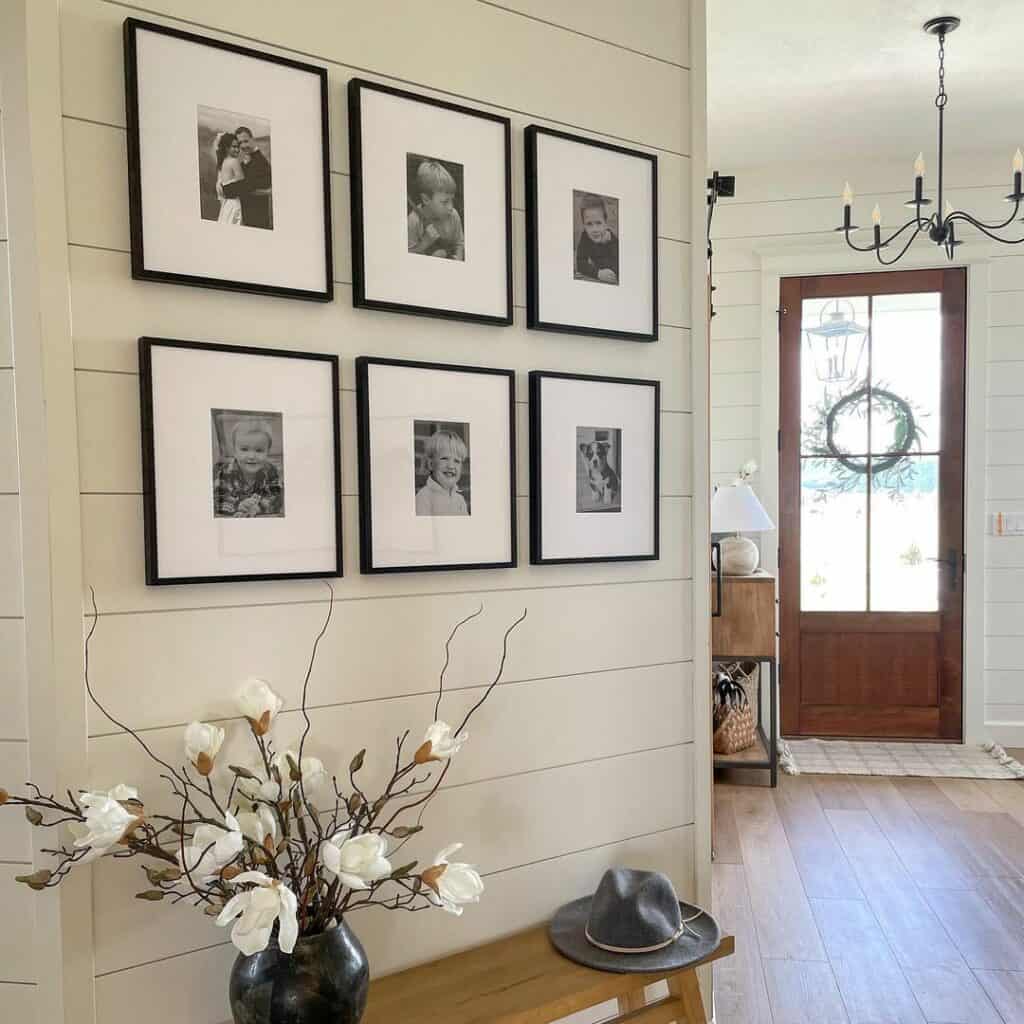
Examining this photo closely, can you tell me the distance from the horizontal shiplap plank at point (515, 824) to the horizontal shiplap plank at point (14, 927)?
95mm

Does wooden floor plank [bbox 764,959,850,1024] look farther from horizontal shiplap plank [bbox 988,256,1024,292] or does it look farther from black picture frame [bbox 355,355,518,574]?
horizontal shiplap plank [bbox 988,256,1024,292]

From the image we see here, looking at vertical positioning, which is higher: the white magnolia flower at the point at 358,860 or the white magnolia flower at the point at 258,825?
the white magnolia flower at the point at 258,825

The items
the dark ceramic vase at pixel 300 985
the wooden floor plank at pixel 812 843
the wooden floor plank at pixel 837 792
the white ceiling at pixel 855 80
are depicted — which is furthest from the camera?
the wooden floor plank at pixel 837 792

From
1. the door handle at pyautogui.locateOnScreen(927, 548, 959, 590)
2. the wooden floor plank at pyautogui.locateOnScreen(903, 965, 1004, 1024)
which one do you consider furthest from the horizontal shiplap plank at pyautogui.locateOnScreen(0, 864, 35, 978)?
the door handle at pyautogui.locateOnScreen(927, 548, 959, 590)

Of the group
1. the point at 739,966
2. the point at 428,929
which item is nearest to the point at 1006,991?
the point at 739,966

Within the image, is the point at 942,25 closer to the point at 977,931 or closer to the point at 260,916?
the point at 977,931

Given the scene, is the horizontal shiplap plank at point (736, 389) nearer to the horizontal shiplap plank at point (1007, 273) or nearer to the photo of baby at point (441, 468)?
the horizontal shiplap plank at point (1007, 273)

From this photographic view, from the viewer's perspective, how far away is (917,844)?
10.6 feet

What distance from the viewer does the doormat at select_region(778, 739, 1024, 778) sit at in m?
4.03

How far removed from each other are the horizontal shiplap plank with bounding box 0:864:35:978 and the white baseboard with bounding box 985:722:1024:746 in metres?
4.32

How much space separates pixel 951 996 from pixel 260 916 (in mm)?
1932

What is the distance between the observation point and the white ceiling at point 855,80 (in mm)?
3014

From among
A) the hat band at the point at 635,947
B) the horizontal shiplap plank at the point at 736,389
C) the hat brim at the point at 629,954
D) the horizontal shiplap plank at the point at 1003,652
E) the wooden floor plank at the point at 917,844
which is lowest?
the wooden floor plank at the point at 917,844

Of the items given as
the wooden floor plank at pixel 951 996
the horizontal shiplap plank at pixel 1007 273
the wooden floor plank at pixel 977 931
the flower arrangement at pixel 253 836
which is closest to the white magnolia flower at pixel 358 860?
the flower arrangement at pixel 253 836
